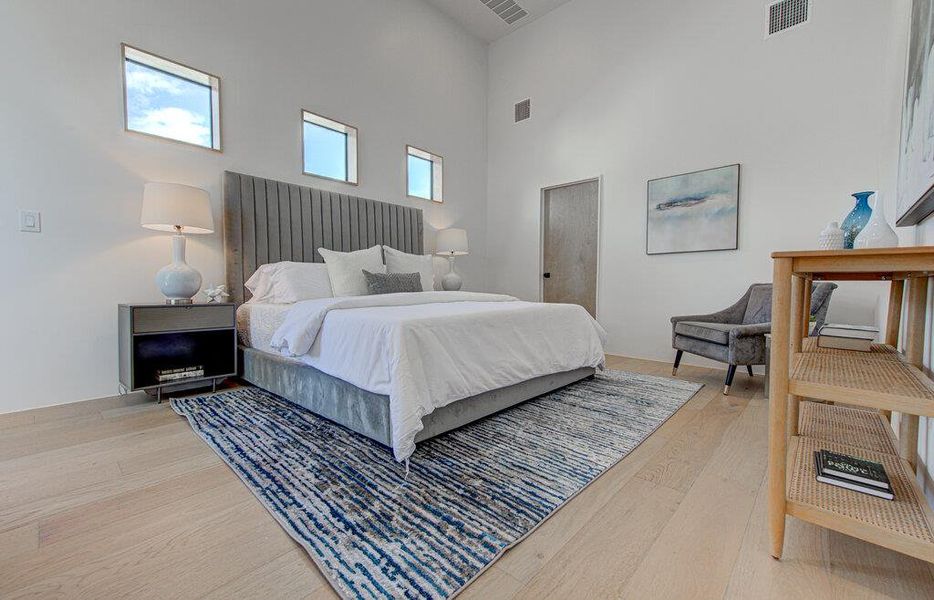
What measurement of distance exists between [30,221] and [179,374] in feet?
4.11

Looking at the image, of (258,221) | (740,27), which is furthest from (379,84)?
(740,27)

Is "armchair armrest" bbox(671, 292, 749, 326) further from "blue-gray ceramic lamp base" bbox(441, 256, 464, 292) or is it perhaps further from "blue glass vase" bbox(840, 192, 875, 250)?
"blue-gray ceramic lamp base" bbox(441, 256, 464, 292)

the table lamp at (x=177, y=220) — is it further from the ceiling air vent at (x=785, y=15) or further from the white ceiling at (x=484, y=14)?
the ceiling air vent at (x=785, y=15)

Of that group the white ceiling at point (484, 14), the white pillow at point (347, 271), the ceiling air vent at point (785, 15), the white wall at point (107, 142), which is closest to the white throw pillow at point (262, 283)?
the white wall at point (107, 142)

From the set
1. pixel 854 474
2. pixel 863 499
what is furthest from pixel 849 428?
pixel 863 499

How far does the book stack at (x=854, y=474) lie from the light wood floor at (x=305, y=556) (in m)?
0.21

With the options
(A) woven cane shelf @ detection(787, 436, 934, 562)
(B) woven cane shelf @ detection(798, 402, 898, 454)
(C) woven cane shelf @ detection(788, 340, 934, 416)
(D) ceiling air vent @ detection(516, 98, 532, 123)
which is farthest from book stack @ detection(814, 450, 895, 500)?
(D) ceiling air vent @ detection(516, 98, 532, 123)

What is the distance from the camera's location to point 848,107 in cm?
301

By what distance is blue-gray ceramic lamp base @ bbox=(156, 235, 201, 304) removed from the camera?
104 inches

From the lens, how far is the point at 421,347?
1.76 metres

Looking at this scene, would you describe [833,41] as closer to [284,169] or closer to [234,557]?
[284,169]

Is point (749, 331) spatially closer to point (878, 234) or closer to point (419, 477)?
point (878, 234)

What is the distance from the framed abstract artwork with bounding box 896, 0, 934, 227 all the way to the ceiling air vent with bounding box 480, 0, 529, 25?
412 centimetres

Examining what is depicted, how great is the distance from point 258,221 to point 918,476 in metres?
4.04
